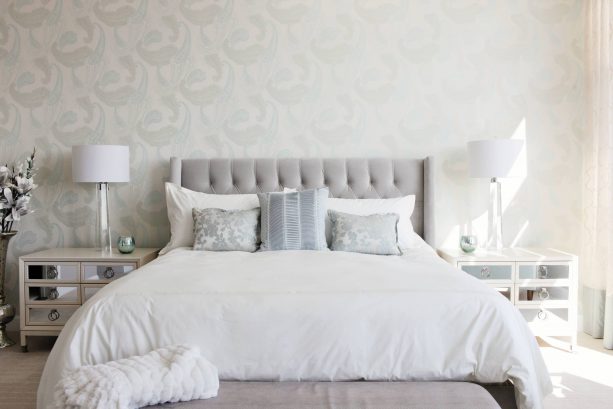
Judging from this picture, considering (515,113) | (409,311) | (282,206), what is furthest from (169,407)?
(515,113)

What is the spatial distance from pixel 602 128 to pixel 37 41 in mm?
4350

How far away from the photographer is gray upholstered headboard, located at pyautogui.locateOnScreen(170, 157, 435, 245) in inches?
148

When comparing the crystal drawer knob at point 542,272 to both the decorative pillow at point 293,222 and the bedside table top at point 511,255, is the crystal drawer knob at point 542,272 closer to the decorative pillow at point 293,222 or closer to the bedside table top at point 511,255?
the bedside table top at point 511,255

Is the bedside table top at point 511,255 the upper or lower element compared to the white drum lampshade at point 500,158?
lower

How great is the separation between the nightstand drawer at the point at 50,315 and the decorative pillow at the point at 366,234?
1.90 metres

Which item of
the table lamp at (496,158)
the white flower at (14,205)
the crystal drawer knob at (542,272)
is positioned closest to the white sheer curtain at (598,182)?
the crystal drawer knob at (542,272)

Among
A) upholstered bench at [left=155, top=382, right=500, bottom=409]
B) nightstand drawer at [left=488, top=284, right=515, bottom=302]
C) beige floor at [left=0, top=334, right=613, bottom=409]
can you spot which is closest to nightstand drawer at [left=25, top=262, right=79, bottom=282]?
beige floor at [left=0, top=334, right=613, bottom=409]

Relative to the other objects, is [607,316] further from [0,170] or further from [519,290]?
[0,170]

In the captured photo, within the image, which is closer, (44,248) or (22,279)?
(22,279)

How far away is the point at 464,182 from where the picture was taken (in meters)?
3.87

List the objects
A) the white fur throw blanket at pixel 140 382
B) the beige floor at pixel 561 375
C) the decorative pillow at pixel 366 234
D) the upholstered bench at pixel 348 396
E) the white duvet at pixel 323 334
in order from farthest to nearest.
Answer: the decorative pillow at pixel 366 234 → the beige floor at pixel 561 375 → the white duvet at pixel 323 334 → the upholstered bench at pixel 348 396 → the white fur throw blanket at pixel 140 382

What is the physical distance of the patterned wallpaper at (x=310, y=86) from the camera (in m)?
3.80

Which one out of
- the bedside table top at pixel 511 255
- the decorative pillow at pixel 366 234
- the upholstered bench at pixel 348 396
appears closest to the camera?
the upholstered bench at pixel 348 396

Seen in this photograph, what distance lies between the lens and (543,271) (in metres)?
3.38
